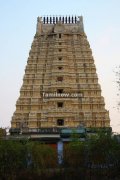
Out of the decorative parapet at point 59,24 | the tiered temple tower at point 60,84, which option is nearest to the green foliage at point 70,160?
the tiered temple tower at point 60,84

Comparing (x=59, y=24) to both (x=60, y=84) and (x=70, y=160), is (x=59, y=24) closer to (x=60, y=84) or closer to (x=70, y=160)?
(x=60, y=84)

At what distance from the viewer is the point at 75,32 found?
81.2m

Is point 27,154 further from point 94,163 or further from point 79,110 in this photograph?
point 79,110

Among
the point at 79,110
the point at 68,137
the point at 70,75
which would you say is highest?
the point at 70,75

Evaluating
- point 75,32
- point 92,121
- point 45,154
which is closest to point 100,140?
point 45,154

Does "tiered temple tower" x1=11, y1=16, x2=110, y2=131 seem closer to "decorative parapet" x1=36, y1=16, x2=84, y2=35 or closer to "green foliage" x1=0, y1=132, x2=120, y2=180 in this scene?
"decorative parapet" x1=36, y1=16, x2=84, y2=35

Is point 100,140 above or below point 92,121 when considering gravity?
below

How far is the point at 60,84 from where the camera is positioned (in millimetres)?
72938

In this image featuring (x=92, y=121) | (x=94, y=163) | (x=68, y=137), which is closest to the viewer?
(x=94, y=163)

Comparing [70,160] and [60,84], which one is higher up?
[60,84]

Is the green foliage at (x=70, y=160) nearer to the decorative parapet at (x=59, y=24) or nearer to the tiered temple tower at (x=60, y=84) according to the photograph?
the tiered temple tower at (x=60, y=84)

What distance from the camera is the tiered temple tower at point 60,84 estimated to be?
6950 centimetres

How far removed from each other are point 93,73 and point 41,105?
10.8 m

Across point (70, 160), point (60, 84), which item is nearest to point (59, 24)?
point (60, 84)
